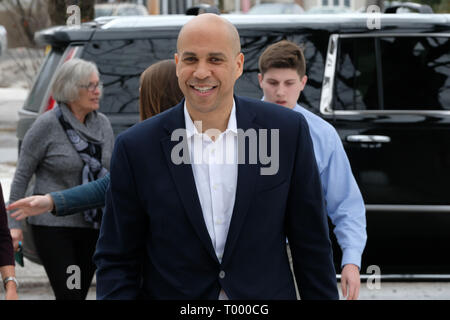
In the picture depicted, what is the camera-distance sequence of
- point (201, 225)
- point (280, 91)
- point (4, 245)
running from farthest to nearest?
point (280, 91), point (4, 245), point (201, 225)

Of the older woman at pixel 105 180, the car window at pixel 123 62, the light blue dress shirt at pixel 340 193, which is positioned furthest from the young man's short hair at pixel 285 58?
the car window at pixel 123 62

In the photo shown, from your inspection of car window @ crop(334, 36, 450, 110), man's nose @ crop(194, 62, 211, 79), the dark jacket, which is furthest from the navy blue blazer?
car window @ crop(334, 36, 450, 110)

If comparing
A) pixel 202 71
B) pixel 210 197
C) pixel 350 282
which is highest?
pixel 202 71

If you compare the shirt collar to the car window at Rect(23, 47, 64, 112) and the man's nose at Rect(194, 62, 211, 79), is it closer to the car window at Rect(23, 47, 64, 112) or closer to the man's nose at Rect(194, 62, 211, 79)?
the man's nose at Rect(194, 62, 211, 79)

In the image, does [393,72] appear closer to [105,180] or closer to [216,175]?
[105,180]

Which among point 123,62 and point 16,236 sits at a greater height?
point 123,62

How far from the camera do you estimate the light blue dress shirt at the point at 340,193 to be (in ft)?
11.3

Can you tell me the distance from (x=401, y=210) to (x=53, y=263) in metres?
2.43

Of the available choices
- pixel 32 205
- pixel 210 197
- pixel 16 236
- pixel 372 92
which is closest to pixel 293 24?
pixel 372 92

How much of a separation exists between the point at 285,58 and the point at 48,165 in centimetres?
143

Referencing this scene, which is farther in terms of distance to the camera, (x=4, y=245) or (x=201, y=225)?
(x=4, y=245)

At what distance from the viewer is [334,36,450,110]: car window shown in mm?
5637

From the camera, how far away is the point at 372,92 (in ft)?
18.6

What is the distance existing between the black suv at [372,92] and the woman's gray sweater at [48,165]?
3.74ft
